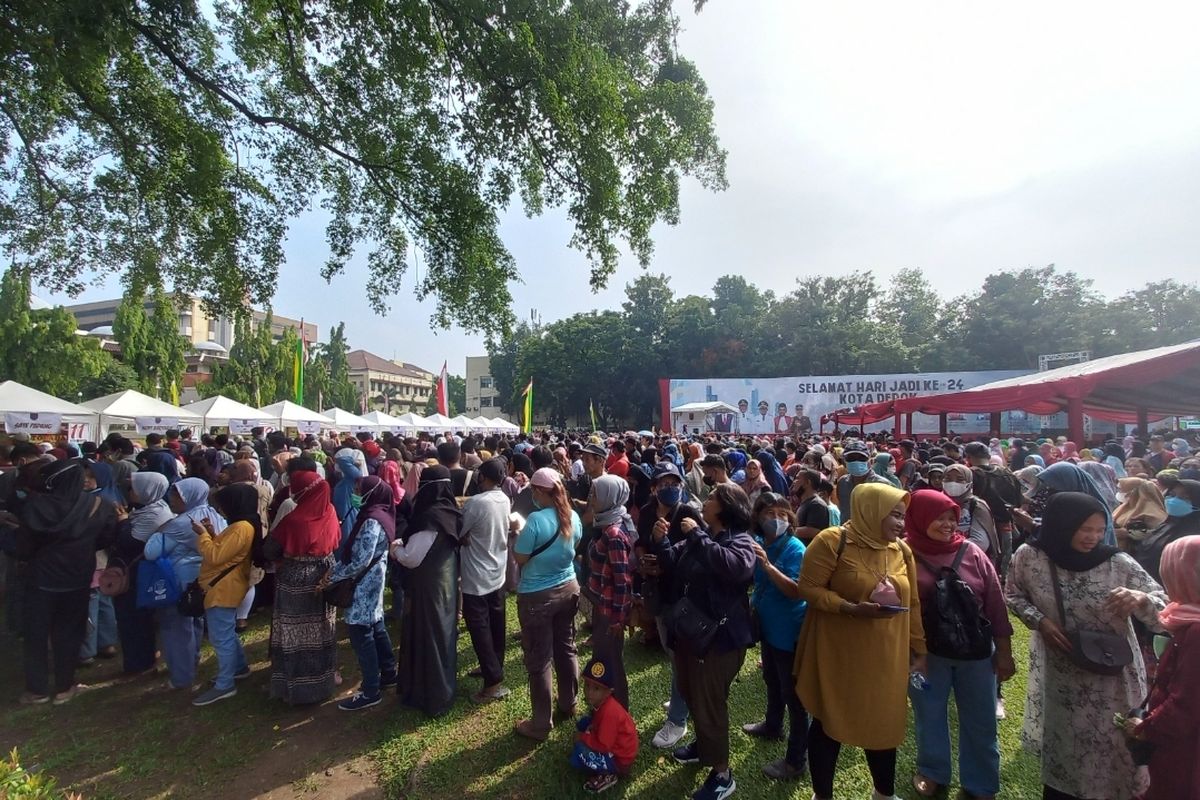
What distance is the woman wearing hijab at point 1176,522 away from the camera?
11.2ft

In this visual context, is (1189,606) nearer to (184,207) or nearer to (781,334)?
(184,207)

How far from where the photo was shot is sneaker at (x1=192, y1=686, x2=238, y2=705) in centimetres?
410

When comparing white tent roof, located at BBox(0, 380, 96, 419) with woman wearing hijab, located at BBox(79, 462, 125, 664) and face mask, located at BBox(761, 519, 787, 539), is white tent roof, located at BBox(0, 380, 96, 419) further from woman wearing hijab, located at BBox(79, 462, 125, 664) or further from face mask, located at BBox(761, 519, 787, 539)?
face mask, located at BBox(761, 519, 787, 539)

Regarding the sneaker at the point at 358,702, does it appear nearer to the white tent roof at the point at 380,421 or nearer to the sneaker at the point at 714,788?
the sneaker at the point at 714,788

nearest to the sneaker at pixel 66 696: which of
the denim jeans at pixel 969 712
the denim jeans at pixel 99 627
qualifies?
the denim jeans at pixel 99 627

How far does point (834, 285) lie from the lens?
3938cm

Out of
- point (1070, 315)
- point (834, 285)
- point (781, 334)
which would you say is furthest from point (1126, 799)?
point (1070, 315)

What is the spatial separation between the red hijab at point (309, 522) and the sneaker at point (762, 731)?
3.11 m

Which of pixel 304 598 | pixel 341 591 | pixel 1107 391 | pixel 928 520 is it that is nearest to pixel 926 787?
pixel 928 520

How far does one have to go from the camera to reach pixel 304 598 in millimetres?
3848

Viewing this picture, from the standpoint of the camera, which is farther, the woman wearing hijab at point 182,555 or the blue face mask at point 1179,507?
the woman wearing hijab at point 182,555

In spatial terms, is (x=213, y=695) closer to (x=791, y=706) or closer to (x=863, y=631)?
(x=791, y=706)

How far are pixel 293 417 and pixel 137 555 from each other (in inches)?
499

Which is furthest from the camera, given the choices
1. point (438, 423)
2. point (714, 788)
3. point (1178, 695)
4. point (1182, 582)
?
point (438, 423)
